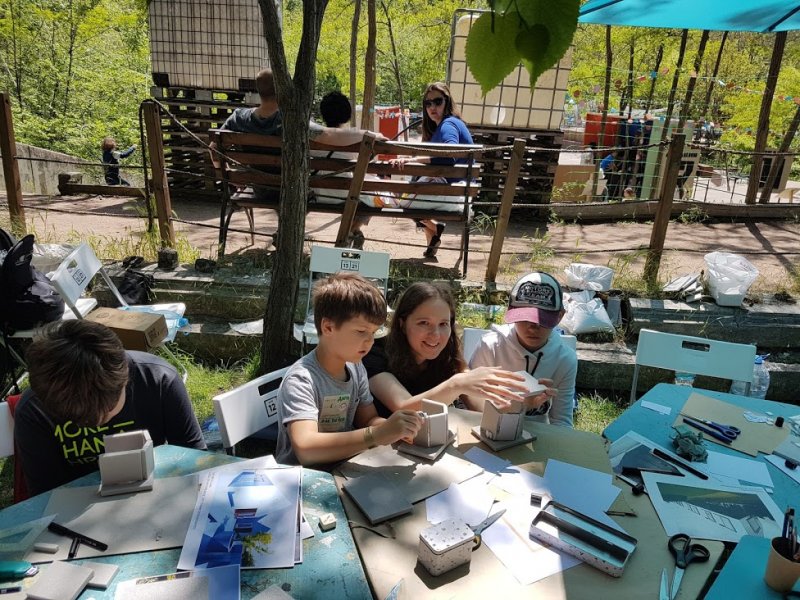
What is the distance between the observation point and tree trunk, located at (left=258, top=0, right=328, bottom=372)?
2.87 meters

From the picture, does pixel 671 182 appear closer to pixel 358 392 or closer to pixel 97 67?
pixel 358 392

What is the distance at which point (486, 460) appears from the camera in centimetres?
196

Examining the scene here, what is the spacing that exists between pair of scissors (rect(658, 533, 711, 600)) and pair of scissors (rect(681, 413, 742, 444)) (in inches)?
33.9

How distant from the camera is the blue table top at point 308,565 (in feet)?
4.46

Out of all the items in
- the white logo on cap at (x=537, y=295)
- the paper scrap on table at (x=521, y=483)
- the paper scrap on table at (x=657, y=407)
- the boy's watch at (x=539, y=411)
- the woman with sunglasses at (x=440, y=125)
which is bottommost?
the boy's watch at (x=539, y=411)

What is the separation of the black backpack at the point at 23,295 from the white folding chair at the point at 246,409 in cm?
199

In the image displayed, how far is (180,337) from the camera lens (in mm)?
4516

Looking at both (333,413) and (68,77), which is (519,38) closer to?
(333,413)

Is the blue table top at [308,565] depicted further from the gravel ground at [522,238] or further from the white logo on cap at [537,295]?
the gravel ground at [522,238]

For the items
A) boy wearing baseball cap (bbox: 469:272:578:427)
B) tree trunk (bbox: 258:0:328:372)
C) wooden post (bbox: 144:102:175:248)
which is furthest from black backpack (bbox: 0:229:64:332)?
boy wearing baseball cap (bbox: 469:272:578:427)

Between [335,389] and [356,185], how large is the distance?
2815 mm

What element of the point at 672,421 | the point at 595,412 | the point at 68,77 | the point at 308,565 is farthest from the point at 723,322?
the point at 68,77

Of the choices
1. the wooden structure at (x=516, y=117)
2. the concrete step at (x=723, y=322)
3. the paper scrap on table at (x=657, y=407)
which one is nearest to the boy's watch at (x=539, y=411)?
the paper scrap on table at (x=657, y=407)

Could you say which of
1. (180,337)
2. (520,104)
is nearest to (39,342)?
(180,337)
